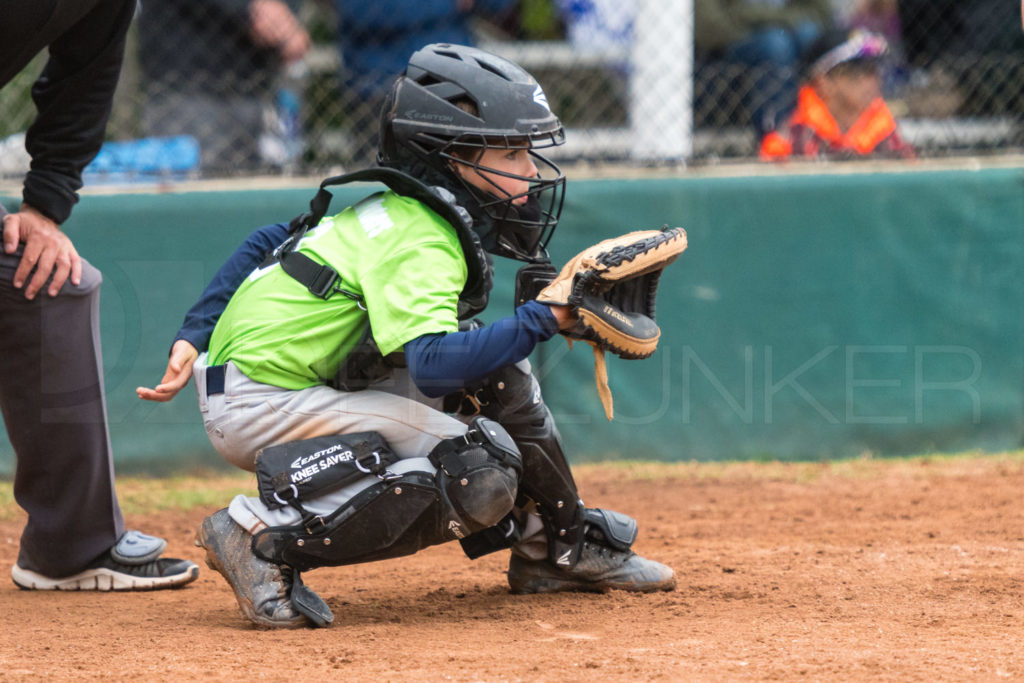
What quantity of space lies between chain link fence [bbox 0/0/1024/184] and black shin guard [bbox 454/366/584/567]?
257 cm

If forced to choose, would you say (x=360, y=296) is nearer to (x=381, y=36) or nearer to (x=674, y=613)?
(x=674, y=613)

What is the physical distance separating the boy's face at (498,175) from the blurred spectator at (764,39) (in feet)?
10.3

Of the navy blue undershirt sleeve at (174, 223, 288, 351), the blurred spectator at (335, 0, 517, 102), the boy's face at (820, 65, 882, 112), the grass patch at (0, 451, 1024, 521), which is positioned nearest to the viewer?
the navy blue undershirt sleeve at (174, 223, 288, 351)

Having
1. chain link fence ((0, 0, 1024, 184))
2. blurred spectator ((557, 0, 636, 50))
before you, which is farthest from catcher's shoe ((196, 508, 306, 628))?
blurred spectator ((557, 0, 636, 50))

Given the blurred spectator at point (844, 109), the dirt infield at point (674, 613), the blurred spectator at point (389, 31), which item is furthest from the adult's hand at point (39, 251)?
the blurred spectator at point (844, 109)

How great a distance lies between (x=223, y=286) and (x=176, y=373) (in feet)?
1.05

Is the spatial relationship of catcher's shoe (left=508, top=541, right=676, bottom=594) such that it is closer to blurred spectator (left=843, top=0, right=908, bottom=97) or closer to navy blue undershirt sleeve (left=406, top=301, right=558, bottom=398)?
navy blue undershirt sleeve (left=406, top=301, right=558, bottom=398)

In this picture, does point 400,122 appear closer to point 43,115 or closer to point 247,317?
point 247,317

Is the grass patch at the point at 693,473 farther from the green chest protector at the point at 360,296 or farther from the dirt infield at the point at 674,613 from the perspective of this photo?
the green chest protector at the point at 360,296

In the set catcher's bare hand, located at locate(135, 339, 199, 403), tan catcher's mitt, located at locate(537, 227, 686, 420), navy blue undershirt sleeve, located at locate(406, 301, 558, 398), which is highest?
tan catcher's mitt, located at locate(537, 227, 686, 420)

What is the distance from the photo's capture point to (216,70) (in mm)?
6125

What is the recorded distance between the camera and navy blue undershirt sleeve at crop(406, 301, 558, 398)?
2811mm

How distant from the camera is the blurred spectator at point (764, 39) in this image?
6.15 meters

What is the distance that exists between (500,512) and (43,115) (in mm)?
1874
